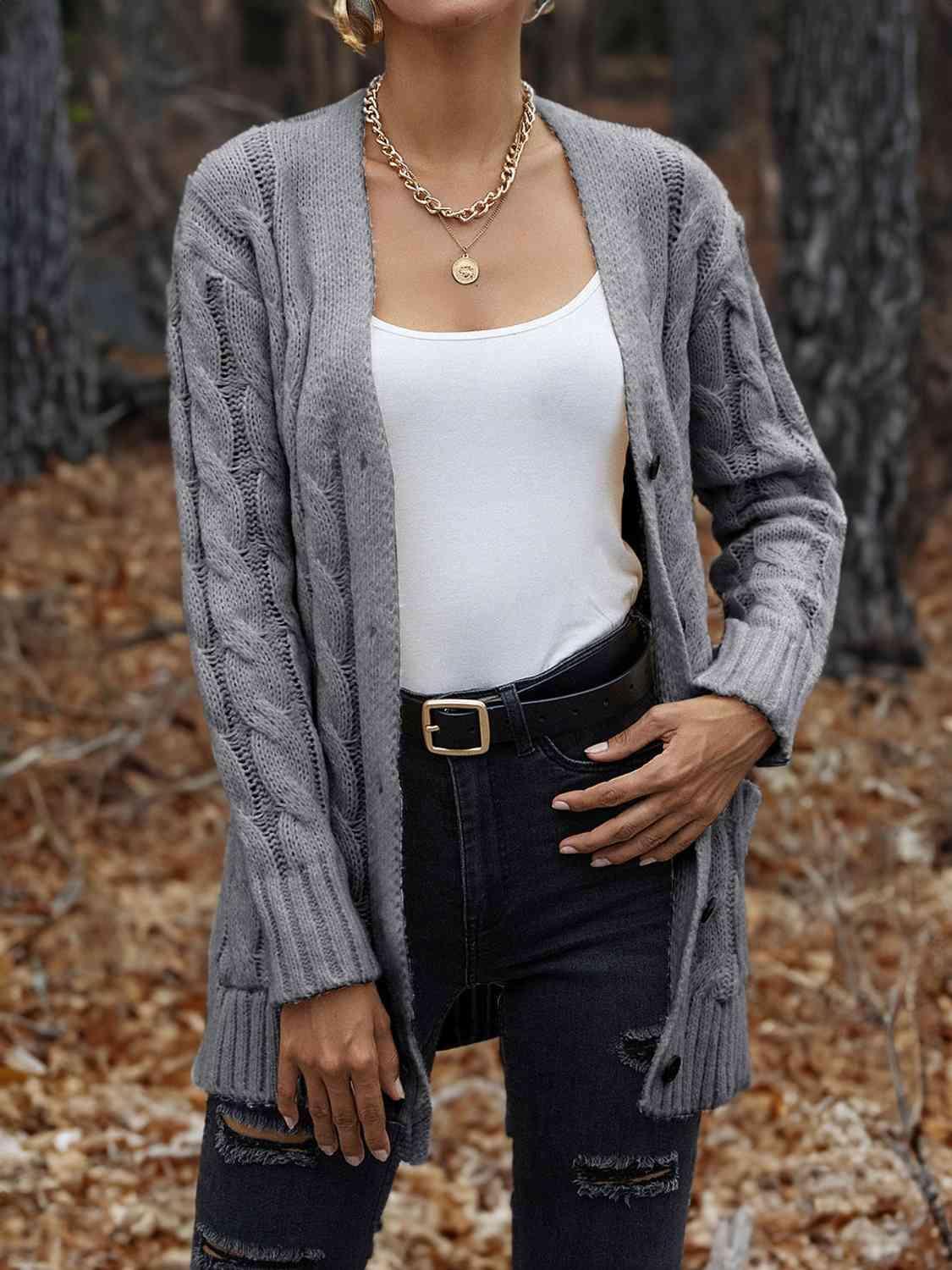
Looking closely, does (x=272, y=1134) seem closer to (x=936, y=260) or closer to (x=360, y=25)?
(x=360, y=25)

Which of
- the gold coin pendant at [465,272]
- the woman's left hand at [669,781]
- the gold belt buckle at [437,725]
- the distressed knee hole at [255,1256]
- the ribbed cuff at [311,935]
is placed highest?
the gold coin pendant at [465,272]

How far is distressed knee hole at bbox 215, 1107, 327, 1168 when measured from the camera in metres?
2.04

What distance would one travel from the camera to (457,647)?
6.57ft

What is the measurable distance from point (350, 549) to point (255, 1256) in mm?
936

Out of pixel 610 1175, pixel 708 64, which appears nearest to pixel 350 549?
pixel 610 1175

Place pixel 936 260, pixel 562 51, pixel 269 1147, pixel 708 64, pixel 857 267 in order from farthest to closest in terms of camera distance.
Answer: pixel 708 64
pixel 562 51
pixel 936 260
pixel 857 267
pixel 269 1147

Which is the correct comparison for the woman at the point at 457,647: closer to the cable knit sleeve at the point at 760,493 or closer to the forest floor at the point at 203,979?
the cable knit sleeve at the point at 760,493

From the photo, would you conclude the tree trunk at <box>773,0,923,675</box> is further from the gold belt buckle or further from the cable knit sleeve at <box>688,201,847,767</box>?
the gold belt buckle

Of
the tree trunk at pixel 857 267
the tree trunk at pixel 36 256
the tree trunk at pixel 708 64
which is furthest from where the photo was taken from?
the tree trunk at pixel 708 64

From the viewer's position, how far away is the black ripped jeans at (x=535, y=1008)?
202 centimetres

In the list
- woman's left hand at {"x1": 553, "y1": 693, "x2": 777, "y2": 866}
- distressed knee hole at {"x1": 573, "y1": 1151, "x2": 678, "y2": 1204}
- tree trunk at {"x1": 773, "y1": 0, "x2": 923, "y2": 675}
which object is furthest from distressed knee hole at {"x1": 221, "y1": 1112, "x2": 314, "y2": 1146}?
tree trunk at {"x1": 773, "y1": 0, "x2": 923, "y2": 675}

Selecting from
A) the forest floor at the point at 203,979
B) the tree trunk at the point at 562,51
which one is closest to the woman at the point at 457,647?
the forest floor at the point at 203,979

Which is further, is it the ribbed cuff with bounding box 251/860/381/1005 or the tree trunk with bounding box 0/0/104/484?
the tree trunk with bounding box 0/0/104/484

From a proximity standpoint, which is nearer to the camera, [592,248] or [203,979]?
[592,248]
